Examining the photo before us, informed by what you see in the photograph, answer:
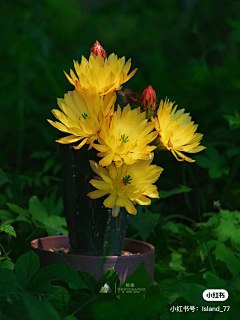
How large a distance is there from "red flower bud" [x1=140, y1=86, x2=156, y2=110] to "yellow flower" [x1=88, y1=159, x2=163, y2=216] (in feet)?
0.57

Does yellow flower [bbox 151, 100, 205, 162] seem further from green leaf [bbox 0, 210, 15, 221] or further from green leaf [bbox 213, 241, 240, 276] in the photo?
green leaf [bbox 0, 210, 15, 221]

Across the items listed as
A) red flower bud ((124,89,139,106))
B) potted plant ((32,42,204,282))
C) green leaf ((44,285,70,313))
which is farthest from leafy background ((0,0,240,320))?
red flower bud ((124,89,139,106))

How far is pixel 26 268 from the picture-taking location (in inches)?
45.6

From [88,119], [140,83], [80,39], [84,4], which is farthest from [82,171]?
[84,4]

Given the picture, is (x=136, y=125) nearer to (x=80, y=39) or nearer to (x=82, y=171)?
(x=82, y=171)

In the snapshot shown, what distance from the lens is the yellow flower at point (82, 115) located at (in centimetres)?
127

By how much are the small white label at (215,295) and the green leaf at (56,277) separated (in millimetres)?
305

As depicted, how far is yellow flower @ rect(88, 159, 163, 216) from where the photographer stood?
1287 mm

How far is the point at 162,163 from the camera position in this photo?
8.74ft

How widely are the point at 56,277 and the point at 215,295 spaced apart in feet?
1.30

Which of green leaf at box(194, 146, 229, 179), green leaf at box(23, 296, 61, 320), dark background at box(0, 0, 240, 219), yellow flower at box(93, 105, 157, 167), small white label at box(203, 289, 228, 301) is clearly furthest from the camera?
dark background at box(0, 0, 240, 219)

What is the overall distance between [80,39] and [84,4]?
2.56m

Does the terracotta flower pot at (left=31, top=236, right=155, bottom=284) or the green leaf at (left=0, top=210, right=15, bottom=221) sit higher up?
the green leaf at (left=0, top=210, right=15, bottom=221)

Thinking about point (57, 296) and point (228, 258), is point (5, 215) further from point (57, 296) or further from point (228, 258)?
point (228, 258)
